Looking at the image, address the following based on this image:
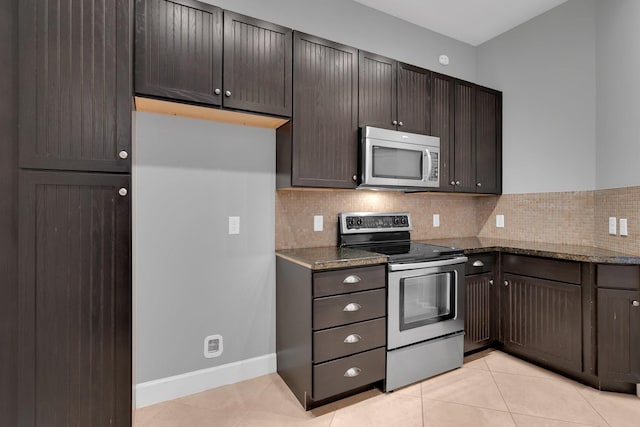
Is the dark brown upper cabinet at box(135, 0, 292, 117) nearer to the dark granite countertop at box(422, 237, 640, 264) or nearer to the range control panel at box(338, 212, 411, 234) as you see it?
the range control panel at box(338, 212, 411, 234)

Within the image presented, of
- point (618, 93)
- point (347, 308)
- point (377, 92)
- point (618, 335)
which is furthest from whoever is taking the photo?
point (377, 92)

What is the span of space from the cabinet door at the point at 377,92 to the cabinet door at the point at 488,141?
42.6 inches

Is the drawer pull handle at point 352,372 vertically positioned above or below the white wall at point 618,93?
A: below

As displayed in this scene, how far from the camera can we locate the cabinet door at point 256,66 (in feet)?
6.05

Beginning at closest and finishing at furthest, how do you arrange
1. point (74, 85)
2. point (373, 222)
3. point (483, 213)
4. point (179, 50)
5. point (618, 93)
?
point (74, 85)
point (179, 50)
point (618, 93)
point (373, 222)
point (483, 213)

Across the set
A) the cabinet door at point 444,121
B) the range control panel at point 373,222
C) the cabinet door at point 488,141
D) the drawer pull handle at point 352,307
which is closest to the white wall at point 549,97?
the cabinet door at point 488,141

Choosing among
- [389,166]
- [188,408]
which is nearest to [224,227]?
[188,408]

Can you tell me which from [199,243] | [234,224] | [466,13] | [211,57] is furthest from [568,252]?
[211,57]

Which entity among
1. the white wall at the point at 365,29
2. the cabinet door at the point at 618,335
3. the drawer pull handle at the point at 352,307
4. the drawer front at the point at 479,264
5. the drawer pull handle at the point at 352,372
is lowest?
the drawer pull handle at the point at 352,372

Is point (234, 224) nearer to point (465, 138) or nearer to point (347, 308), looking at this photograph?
point (347, 308)

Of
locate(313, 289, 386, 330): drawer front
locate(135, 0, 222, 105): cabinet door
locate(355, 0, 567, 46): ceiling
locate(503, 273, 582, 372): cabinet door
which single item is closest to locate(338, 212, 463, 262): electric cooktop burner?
locate(313, 289, 386, 330): drawer front

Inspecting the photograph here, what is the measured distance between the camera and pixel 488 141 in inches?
121

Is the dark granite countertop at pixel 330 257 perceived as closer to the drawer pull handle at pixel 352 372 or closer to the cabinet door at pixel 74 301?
the drawer pull handle at pixel 352 372

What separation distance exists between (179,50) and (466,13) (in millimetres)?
2583
